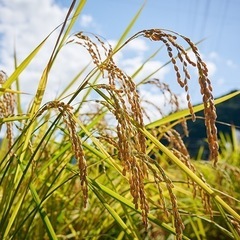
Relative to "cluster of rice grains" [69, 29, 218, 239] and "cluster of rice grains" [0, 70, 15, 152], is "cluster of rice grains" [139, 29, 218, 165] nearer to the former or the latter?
"cluster of rice grains" [69, 29, 218, 239]

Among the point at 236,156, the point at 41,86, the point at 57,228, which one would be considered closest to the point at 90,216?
the point at 57,228

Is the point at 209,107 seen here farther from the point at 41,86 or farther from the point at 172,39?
the point at 41,86

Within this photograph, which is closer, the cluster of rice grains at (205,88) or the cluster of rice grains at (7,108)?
the cluster of rice grains at (205,88)

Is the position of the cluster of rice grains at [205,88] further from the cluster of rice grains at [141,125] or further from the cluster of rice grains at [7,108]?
the cluster of rice grains at [7,108]

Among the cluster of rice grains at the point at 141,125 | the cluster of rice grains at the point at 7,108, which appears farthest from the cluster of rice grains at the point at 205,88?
the cluster of rice grains at the point at 7,108

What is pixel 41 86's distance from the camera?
134 centimetres

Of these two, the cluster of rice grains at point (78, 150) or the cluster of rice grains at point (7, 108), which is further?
the cluster of rice grains at point (7, 108)

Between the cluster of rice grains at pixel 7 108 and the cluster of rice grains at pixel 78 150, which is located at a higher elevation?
the cluster of rice grains at pixel 7 108

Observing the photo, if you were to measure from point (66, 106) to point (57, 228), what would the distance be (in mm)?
1237

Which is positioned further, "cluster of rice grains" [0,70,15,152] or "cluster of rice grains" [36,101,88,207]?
"cluster of rice grains" [0,70,15,152]

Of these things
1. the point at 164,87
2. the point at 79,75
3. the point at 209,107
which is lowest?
the point at 209,107

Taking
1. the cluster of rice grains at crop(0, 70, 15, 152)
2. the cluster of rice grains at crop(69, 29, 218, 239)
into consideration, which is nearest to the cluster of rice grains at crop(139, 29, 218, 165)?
the cluster of rice grains at crop(69, 29, 218, 239)

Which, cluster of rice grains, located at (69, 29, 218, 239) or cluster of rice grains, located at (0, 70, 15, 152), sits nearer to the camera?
cluster of rice grains, located at (69, 29, 218, 239)

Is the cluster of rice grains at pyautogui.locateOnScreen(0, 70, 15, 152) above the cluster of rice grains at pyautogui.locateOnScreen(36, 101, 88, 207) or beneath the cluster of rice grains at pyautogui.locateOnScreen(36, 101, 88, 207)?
above
